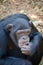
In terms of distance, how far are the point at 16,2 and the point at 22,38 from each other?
2764 mm

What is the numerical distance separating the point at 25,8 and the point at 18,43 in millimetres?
→ 2468

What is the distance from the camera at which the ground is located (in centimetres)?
669

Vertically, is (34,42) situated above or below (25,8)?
above

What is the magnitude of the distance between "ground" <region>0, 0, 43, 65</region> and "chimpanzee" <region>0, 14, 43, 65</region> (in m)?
1.68

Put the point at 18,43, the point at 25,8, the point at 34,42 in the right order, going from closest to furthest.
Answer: the point at 18,43
the point at 34,42
the point at 25,8

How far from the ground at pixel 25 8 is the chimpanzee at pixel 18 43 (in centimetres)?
168

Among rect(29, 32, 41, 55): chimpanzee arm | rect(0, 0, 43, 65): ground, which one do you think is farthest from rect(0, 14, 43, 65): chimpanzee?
rect(0, 0, 43, 65): ground

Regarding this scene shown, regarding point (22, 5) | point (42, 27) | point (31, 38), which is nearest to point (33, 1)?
point (22, 5)

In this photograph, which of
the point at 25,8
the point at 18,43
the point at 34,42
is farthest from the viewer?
the point at 25,8

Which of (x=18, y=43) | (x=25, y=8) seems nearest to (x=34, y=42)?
(x=18, y=43)

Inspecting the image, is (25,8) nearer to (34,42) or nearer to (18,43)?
(34,42)

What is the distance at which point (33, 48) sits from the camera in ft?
15.2

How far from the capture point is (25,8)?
7.02 m

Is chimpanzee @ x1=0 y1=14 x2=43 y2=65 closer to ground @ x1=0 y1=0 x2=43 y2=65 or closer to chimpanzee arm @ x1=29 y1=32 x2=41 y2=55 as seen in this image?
chimpanzee arm @ x1=29 y1=32 x2=41 y2=55
